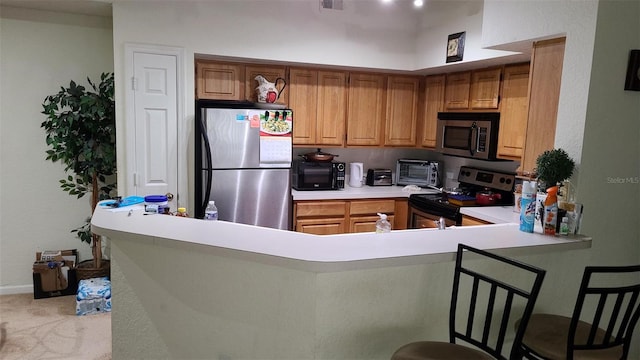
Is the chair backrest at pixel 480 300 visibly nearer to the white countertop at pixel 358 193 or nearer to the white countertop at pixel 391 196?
the white countertop at pixel 391 196

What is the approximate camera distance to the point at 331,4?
4039 mm

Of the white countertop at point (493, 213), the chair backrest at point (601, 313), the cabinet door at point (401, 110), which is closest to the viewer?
the chair backrest at point (601, 313)

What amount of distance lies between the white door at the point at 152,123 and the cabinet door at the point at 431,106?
8.16 ft

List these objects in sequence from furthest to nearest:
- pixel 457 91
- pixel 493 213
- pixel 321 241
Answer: pixel 457 91, pixel 493 213, pixel 321 241

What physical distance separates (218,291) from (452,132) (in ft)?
9.91

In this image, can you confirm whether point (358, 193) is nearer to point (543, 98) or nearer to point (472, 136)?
point (472, 136)

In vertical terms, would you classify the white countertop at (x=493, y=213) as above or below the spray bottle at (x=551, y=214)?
Answer: below

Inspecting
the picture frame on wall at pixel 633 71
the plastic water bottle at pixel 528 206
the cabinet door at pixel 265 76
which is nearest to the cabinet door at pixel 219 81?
the cabinet door at pixel 265 76

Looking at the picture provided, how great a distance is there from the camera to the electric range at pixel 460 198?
381 cm

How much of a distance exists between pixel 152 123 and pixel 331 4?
6.27 ft

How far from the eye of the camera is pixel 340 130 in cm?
443

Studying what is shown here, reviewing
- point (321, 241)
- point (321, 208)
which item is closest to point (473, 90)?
point (321, 208)

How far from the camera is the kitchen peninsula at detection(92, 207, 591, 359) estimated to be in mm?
1765

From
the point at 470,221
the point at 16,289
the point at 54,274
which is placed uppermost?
the point at 470,221
